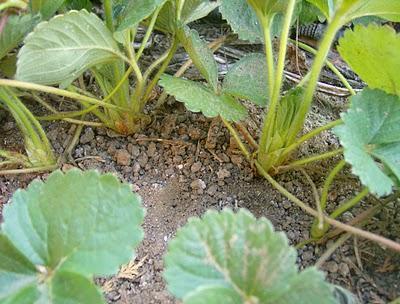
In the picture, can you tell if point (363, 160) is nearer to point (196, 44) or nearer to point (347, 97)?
point (196, 44)

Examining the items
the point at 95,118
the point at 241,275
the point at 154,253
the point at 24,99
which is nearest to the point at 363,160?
the point at 241,275

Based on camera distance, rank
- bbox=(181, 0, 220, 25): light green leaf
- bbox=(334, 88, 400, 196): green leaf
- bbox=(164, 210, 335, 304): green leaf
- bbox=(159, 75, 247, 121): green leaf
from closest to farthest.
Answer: bbox=(164, 210, 335, 304): green leaf → bbox=(334, 88, 400, 196): green leaf → bbox=(159, 75, 247, 121): green leaf → bbox=(181, 0, 220, 25): light green leaf

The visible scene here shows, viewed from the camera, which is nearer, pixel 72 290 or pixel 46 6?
pixel 72 290

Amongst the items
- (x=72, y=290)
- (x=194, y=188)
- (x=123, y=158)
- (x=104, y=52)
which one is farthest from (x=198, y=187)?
(x=72, y=290)

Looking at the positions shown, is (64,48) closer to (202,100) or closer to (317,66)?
(202,100)

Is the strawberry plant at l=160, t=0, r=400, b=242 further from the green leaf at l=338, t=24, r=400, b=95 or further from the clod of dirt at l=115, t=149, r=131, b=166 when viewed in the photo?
the clod of dirt at l=115, t=149, r=131, b=166

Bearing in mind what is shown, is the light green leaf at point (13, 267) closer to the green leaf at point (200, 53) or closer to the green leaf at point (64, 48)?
the green leaf at point (64, 48)

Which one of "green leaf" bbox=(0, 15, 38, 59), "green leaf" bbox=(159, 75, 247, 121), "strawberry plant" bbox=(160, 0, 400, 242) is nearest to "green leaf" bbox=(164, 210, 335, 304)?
"strawberry plant" bbox=(160, 0, 400, 242)
